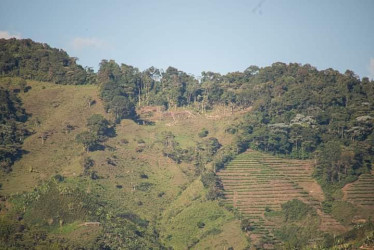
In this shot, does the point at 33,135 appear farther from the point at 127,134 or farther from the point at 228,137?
the point at 228,137

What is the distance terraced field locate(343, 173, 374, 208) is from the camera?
78438mm

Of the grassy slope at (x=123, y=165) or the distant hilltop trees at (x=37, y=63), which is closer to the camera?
the grassy slope at (x=123, y=165)

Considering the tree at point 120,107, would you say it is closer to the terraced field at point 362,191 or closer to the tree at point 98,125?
the tree at point 98,125

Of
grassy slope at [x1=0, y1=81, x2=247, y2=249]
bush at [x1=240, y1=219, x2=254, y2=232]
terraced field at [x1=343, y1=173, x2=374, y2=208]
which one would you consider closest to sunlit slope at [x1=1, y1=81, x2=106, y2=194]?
grassy slope at [x1=0, y1=81, x2=247, y2=249]

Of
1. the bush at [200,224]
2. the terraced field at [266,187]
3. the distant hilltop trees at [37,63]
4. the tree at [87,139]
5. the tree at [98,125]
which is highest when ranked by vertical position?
the distant hilltop trees at [37,63]

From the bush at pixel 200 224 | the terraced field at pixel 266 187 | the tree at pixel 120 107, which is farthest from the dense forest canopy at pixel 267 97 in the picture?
the bush at pixel 200 224

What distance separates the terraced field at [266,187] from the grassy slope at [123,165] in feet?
10.9

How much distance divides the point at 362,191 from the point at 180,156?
2551 centimetres

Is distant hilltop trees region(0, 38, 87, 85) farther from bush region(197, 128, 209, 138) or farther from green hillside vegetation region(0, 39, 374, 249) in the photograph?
bush region(197, 128, 209, 138)

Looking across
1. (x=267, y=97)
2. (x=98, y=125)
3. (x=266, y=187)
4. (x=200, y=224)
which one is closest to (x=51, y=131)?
(x=98, y=125)

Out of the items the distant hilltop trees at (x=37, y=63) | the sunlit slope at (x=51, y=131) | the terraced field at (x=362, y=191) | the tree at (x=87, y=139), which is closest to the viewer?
the terraced field at (x=362, y=191)

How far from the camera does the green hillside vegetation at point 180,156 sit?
73438mm

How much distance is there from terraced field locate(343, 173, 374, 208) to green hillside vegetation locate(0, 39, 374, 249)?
222 millimetres

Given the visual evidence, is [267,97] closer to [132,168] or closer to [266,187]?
[266,187]
